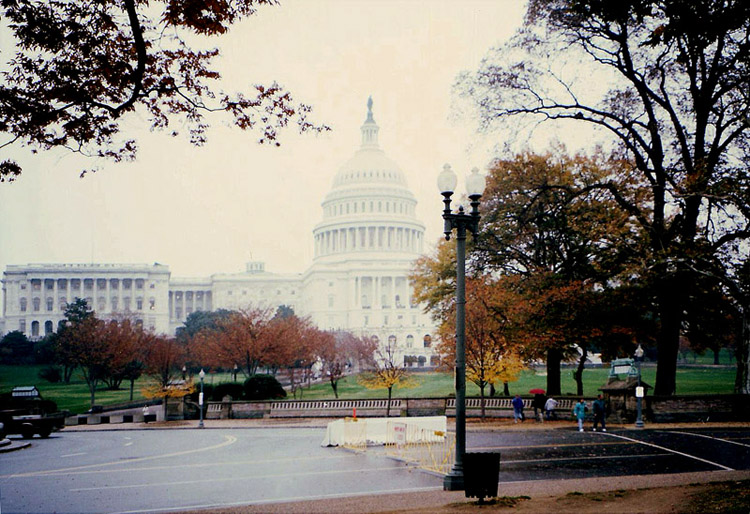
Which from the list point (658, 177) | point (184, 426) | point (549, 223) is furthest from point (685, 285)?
point (184, 426)

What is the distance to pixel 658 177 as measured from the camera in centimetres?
3038

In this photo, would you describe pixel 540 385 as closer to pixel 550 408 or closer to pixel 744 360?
pixel 550 408

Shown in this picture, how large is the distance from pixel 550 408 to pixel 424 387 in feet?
106

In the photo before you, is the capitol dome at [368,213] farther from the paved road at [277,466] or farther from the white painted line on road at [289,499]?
the white painted line on road at [289,499]

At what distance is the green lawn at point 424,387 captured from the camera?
5556 centimetres

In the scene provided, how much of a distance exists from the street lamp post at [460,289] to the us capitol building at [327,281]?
12665 cm

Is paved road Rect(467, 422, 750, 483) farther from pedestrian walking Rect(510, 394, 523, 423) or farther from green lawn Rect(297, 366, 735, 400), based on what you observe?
green lawn Rect(297, 366, 735, 400)

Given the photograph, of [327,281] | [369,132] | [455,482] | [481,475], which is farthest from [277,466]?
[369,132]

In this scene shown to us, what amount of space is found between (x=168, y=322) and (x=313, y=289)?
35.8m

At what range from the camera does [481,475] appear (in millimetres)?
12648

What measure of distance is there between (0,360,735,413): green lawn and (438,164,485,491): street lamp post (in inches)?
1345

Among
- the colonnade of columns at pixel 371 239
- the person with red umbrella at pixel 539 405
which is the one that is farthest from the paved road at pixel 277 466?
the colonnade of columns at pixel 371 239

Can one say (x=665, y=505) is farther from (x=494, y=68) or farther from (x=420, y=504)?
(x=494, y=68)

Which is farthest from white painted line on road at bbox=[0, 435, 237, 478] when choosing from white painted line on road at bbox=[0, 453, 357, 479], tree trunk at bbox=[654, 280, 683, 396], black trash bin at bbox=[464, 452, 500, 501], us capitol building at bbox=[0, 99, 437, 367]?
us capitol building at bbox=[0, 99, 437, 367]
